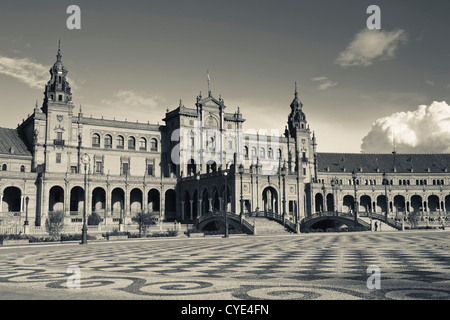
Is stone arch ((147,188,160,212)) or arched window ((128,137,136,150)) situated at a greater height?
arched window ((128,137,136,150))

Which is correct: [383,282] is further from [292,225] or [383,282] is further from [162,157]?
[162,157]

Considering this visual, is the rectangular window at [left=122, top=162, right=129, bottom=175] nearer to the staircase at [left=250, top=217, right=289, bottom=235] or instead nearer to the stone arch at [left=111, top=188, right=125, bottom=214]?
the stone arch at [left=111, top=188, right=125, bottom=214]

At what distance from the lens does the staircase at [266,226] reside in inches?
2446

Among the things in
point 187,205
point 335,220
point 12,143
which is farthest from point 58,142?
point 335,220

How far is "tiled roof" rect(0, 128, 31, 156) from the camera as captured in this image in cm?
8206

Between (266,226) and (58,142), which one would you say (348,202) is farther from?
(58,142)

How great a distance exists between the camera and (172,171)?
95.9 m

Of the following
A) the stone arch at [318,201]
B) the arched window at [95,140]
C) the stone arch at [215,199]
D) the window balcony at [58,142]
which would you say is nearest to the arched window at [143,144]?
the arched window at [95,140]

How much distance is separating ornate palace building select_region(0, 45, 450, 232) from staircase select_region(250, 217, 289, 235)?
2.53m

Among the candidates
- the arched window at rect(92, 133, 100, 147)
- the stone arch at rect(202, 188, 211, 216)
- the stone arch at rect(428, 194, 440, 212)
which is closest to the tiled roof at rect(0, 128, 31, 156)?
the arched window at rect(92, 133, 100, 147)

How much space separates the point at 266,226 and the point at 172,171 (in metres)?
36.6

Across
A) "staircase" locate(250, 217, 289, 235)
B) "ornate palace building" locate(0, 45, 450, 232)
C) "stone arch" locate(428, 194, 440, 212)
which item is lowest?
"staircase" locate(250, 217, 289, 235)
